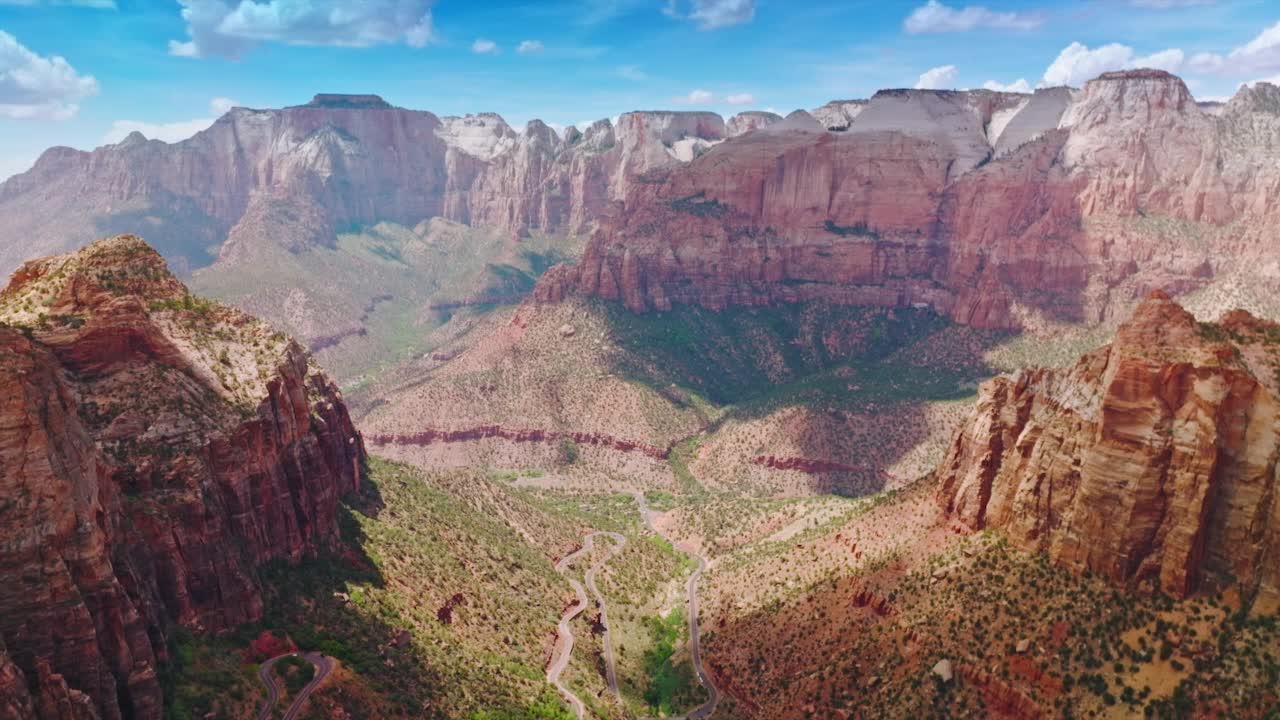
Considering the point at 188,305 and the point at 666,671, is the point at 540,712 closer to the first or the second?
the point at 666,671

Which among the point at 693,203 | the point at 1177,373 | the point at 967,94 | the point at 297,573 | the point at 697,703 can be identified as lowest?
the point at 697,703

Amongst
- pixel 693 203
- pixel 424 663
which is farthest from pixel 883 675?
pixel 693 203

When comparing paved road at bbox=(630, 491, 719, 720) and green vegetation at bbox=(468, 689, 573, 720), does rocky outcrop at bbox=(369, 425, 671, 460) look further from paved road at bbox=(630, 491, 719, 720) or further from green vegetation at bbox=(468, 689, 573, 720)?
green vegetation at bbox=(468, 689, 573, 720)

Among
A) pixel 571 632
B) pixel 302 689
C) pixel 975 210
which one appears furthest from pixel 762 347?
pixel 302 689

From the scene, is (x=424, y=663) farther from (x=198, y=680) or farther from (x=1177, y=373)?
(x=1177, y=373)

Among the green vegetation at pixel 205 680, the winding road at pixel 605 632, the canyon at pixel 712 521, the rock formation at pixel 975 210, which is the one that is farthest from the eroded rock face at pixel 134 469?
the rock formation at pixel 975 210

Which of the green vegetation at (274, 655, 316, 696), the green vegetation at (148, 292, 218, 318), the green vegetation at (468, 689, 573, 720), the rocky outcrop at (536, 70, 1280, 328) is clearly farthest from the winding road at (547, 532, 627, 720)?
the rocky outcrop at (536, 70, 1280, 328)
